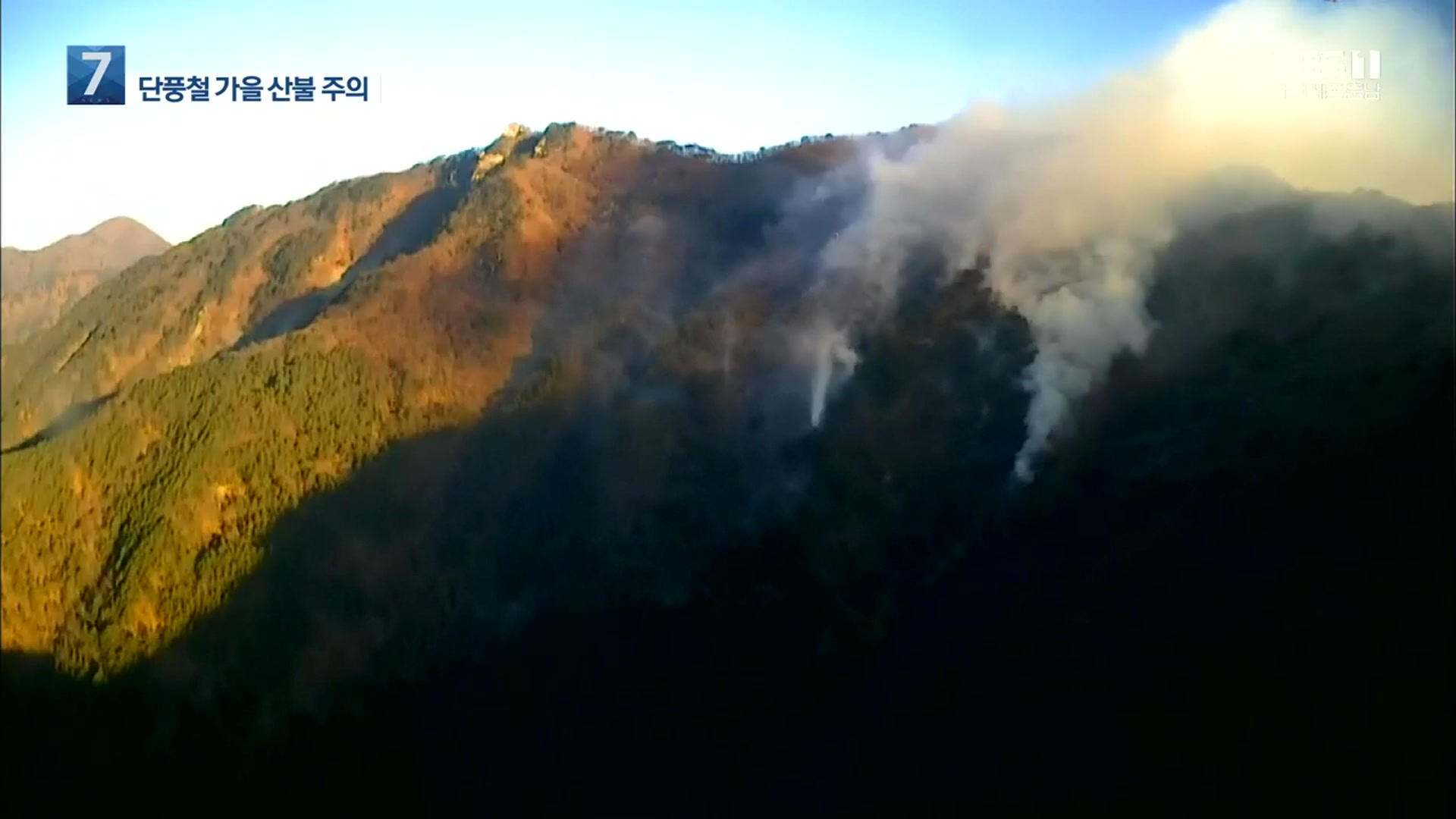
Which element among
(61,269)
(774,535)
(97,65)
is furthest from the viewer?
(774,535)

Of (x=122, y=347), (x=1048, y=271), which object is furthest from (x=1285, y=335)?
(x=122, y=347)

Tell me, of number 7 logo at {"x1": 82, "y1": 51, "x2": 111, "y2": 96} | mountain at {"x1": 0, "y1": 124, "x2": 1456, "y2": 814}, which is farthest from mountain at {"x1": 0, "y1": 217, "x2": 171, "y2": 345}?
number 7 logo at {"x1": 82, "y1": 51, "x2": 111, "y2": 96}

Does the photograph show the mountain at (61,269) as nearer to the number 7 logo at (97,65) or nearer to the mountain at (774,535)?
the mountain at (774,535)
